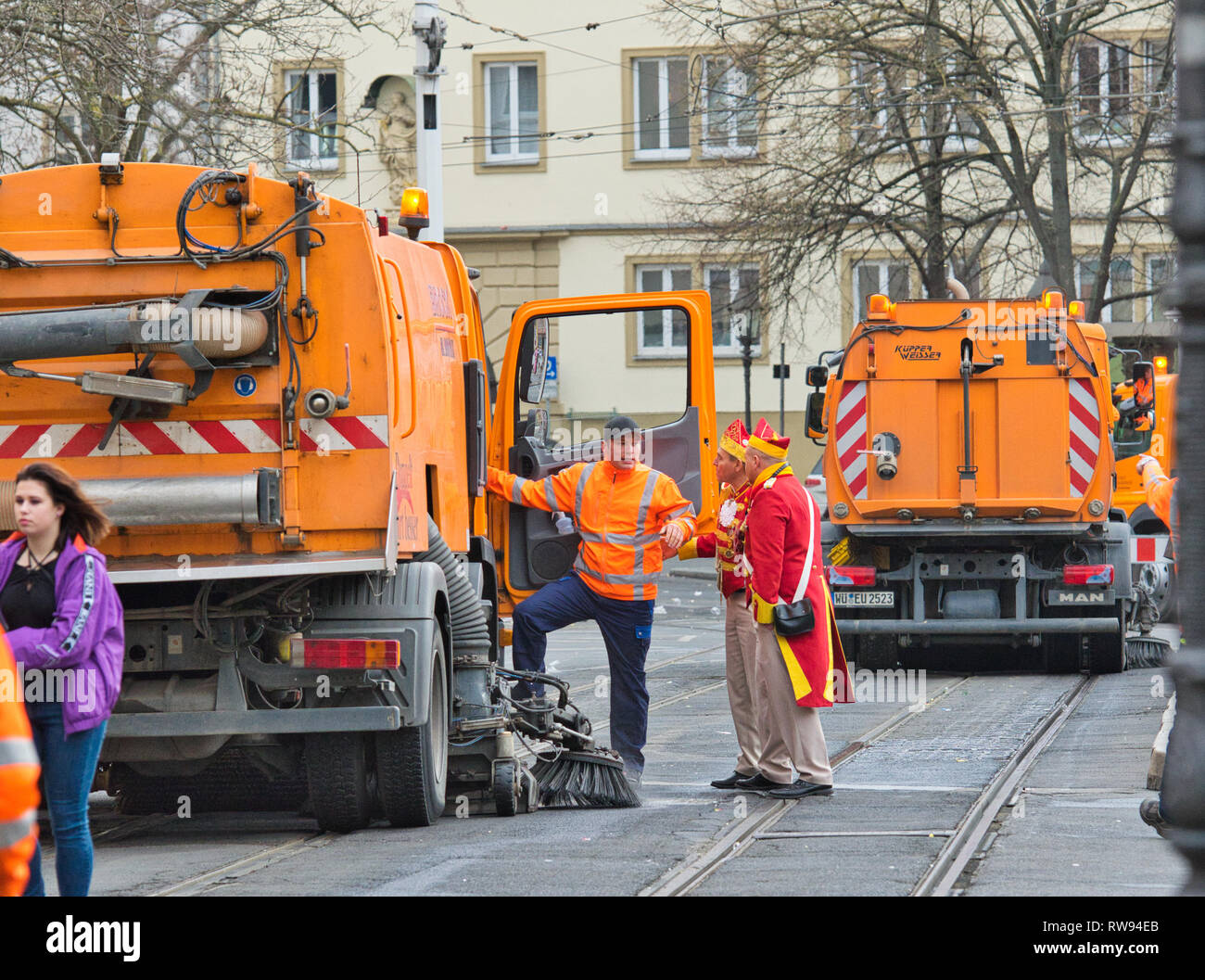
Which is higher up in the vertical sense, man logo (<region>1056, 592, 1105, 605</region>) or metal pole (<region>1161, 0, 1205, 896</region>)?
metal pole (<region>1161, 0, 1205, 896</region>)

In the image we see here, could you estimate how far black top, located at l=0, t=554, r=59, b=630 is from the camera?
5.94m

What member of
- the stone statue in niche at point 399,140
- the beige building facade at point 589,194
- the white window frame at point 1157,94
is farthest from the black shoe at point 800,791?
the beige building facade at point 589,194

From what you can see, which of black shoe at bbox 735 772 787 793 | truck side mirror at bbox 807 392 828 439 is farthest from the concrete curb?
truck side mirror at bbox 807 392 828 439

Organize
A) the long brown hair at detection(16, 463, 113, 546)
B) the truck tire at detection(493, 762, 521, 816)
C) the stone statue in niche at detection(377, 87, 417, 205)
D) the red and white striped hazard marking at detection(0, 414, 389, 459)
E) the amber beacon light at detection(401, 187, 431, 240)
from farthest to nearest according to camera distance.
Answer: the stone statue in niche at detection(377, 87, 417, 205) → the amber beacon light at detection(401, 187, 431, 240) → the truck tire at detection(493, 762, 521, 816) → the red and white striped hazard marking at detection(0, 414, 389, 459) → the long brown hair at detection(16, 463, 113, 546)

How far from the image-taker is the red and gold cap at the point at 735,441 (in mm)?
9578

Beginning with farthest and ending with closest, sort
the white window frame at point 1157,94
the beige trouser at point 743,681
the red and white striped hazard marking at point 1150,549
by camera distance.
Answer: the white window frame at point 1157,94 → the red and white striped hazard marking at point 1150,549 → the beige trouser at point 743,681

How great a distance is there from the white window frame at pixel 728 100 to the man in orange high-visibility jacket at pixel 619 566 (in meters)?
14.0

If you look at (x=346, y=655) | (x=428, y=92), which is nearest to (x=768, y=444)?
(x=346, y=655)

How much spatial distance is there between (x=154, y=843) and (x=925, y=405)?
885 cm

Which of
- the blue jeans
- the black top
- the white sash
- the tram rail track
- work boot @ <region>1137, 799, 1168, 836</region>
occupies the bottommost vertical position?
the tram rail track

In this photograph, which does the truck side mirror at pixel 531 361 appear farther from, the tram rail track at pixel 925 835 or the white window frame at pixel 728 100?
the white window frame at pixel 728 100

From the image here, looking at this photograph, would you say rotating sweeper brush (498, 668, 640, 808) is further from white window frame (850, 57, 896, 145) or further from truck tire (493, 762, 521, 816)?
white window frame (850, 57, 896, 145)

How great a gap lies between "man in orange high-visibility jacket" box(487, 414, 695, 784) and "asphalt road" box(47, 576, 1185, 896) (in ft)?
1.57
